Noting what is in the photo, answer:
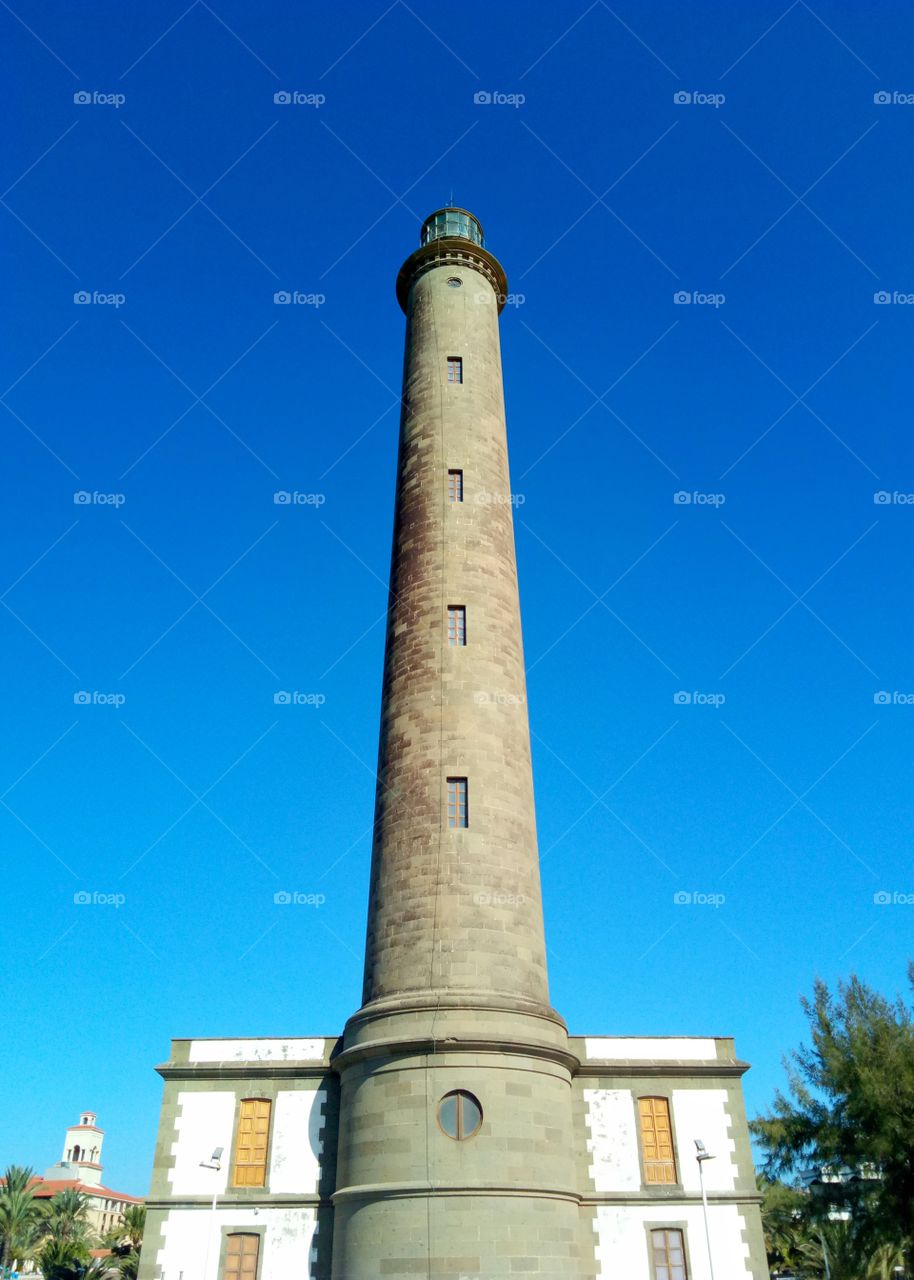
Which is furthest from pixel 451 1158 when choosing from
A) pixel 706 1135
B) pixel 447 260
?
pixel 447 260

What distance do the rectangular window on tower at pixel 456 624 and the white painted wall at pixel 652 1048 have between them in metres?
8.86

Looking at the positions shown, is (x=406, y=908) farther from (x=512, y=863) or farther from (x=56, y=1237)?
(x=56, y=1237)

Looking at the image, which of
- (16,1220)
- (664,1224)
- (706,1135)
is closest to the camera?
(664,1224)

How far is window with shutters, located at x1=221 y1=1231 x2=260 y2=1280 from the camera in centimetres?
1758

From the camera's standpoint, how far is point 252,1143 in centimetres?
1884

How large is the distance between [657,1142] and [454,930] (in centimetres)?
663

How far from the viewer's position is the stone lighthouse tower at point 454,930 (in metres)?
15.4

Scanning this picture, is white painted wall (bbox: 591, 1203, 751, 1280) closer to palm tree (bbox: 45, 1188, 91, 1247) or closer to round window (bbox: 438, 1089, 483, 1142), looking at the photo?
round window (bbox: 438, 1089, 483, 1142)

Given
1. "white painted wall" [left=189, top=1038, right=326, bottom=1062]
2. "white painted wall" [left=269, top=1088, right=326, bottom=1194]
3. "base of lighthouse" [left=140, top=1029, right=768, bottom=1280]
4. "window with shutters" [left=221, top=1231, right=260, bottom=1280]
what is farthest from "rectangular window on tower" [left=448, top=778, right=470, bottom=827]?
"window with shutters" [left=221, top=1231, right=260, bottom=1280]

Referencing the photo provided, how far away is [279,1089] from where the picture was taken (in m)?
19.2

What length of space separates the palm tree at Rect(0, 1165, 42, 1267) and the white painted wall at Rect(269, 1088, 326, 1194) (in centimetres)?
4618

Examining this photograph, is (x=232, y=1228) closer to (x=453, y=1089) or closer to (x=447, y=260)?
(x=453, y=1089)

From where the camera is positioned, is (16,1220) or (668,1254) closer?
(668,1254)

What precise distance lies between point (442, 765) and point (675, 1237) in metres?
10.1
